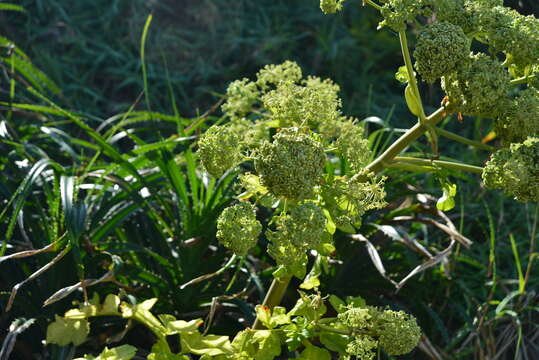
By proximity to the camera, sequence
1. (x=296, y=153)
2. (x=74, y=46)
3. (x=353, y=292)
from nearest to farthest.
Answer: (x=296, y=153) < (x=353, y=292) < (x=74, y=46)

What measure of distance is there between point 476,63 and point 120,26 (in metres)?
3.20

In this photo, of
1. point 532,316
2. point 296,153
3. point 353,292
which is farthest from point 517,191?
point 532,316

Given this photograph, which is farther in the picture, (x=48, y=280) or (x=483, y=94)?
(x=48, y=280)

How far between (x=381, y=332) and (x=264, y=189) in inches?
15.3

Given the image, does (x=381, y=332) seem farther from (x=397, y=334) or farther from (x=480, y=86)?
(x=480, y=86)

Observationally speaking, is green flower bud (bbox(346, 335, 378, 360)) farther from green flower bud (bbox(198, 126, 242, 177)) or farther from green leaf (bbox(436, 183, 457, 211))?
green flower bud (bbox(198, 126, 242, 177))

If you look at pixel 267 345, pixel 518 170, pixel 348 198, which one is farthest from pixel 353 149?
pixel 267 345

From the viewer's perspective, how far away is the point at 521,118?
4.55ft

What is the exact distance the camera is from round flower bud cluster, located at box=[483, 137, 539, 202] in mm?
1358

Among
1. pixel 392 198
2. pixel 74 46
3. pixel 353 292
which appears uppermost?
pixel 74 46

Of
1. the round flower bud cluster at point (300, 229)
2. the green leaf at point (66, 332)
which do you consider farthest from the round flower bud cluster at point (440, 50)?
the green leaf at point (66, 332)

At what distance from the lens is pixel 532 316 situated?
2629 millimetres

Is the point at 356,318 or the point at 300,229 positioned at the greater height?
the point at 300,229

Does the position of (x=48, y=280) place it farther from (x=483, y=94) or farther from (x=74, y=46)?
(x=74, y=46)
